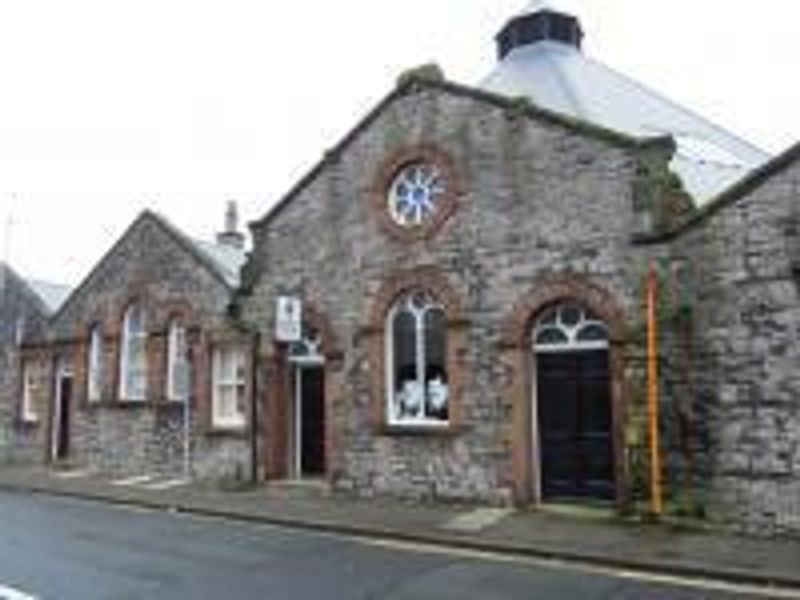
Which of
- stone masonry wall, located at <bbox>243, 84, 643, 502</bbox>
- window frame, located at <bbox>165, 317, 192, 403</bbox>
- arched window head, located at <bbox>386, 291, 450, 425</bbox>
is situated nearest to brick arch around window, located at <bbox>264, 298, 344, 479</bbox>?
stone masonry wall, located at <bbox>243, 84, 643, 502</bbox>

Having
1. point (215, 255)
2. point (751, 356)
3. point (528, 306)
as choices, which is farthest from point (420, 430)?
point (215, 255)

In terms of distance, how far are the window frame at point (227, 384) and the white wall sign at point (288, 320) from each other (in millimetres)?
2214

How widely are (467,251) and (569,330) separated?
2278 millimetres

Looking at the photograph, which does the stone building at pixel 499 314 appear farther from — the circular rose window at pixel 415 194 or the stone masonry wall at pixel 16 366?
the stone masonry wall at pixel 16 366

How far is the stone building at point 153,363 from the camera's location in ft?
66.6

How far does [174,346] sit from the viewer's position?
A: 21828 millimetres

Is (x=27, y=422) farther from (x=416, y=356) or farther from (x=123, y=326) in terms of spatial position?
(x=416, y=356)

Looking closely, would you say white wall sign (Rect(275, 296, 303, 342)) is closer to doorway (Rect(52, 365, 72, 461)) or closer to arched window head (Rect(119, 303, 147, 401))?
arched window head (Rect(119, 303, 147, 401))

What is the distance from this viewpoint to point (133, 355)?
23.1 m

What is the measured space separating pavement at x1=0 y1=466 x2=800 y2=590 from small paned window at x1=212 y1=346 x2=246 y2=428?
156cm

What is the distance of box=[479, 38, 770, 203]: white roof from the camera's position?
1730 cm

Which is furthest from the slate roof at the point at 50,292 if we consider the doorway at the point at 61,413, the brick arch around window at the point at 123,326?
the brick arch around window at the point at 123,326

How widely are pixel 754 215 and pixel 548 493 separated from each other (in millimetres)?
5311

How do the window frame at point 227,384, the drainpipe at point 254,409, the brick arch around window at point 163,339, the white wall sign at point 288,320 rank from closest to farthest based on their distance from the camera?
the white wall sign at point 288,320, the drainpipe at point 254,409, the window frame at point 227,384, the brick arch around window at point 163,339
